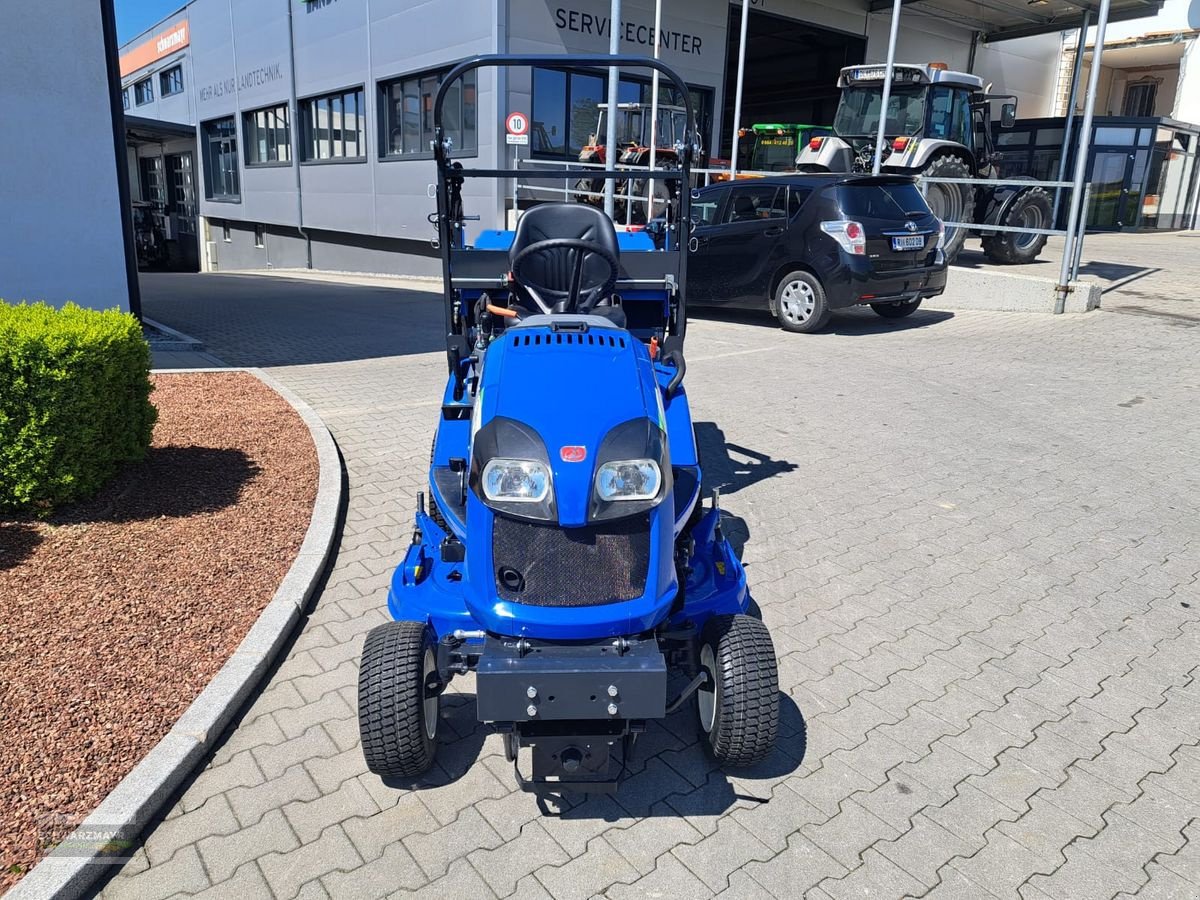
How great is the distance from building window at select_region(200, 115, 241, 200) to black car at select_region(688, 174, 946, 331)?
22.2 metres

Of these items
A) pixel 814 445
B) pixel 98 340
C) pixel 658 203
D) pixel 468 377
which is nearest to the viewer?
pixel 468 377

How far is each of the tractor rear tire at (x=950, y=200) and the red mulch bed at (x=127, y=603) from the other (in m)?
11.5

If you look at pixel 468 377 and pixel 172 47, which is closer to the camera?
pixel 468 377

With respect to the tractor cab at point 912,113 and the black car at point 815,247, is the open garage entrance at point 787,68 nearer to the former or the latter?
the tractor cab at point 912,113

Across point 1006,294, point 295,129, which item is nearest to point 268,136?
point 295,129

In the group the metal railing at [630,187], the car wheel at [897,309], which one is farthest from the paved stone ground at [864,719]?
the metal railing at [630,187]

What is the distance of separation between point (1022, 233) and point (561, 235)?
1289 cm

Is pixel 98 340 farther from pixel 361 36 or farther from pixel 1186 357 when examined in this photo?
pixel 361 36

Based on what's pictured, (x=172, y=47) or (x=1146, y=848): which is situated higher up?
(x=172, y=47)

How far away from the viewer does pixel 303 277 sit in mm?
22312

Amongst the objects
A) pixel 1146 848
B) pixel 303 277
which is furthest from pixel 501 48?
pixel 1146 848

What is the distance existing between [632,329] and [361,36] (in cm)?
1838

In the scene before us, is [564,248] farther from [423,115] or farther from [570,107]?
[423,115]

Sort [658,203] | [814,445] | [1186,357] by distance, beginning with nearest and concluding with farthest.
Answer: [814,445], [1186,357], [658,203]
